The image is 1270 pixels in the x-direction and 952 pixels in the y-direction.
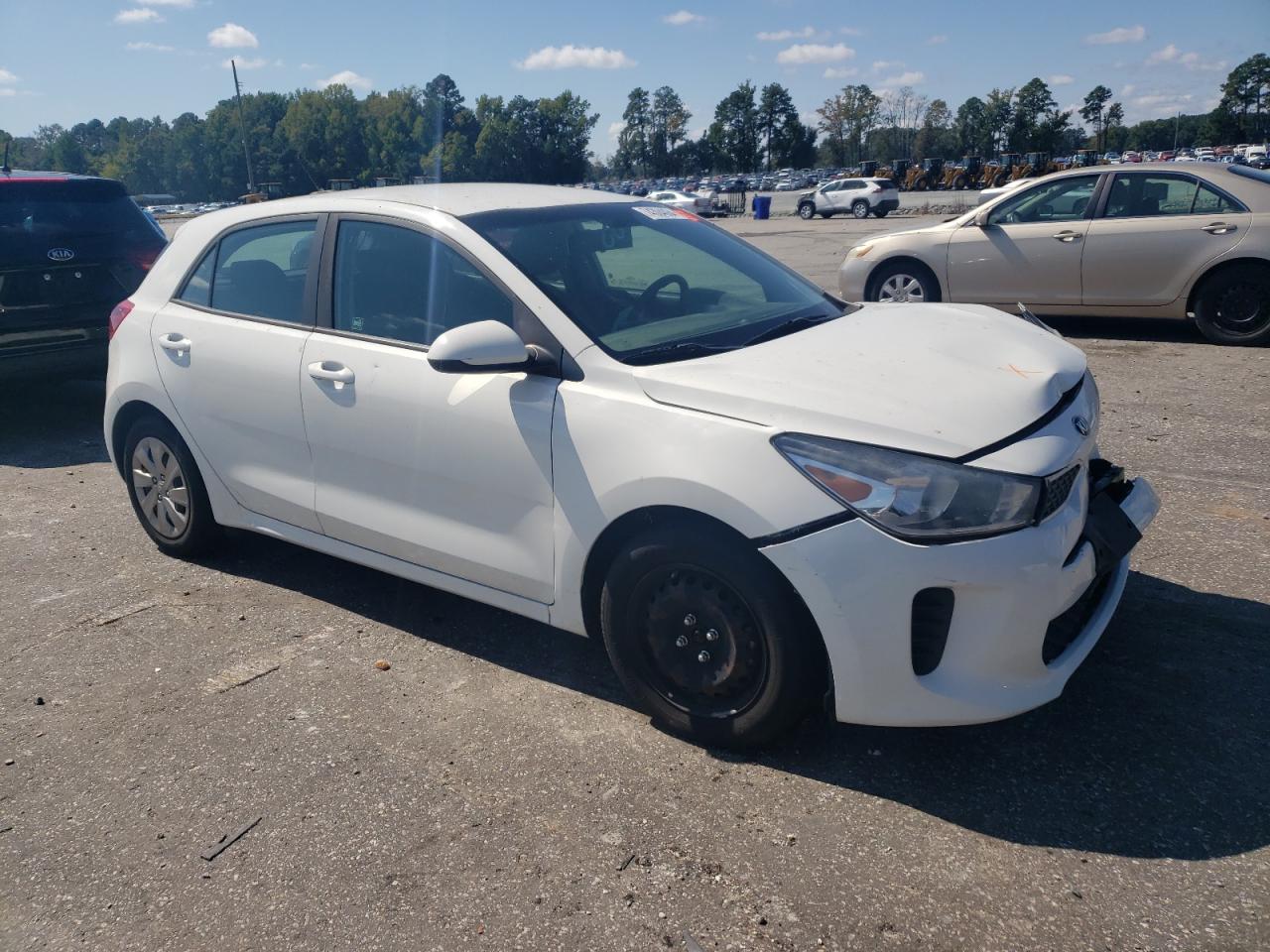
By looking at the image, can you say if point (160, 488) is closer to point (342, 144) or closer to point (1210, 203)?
point (1210, 203)

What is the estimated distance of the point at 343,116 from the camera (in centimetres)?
11688

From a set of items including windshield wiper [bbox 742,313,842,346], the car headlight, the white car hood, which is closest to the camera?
the car headlight

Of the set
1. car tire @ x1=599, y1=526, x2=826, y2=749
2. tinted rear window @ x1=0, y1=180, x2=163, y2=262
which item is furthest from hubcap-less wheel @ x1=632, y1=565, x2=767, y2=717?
tinted rear window @ x1=0, y1=180, x2=163, y2=262

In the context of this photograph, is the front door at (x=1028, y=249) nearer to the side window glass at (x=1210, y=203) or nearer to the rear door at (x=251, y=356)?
the side window glass at (x=1210, y=203)

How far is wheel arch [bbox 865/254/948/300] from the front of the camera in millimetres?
9844

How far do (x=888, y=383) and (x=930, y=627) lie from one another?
73 centimetres

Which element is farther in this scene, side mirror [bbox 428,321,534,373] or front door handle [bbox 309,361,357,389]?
front door handle [bbox 309,361,357,389]

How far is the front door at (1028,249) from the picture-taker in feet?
29.7

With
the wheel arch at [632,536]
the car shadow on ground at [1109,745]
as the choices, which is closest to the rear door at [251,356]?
the car shadow on ground at [1109,745]

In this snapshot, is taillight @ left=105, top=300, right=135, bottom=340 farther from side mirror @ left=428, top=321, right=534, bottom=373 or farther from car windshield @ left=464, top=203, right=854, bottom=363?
side mirror @ left=428, top=321, right=534, bottom=373

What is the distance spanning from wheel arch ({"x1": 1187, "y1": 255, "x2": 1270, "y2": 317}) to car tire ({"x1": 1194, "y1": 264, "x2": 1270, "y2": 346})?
11mm

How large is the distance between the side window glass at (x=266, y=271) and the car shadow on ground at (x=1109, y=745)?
4.78 feet

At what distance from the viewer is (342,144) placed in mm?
113438

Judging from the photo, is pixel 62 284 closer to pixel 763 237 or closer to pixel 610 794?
pixel 610 794
